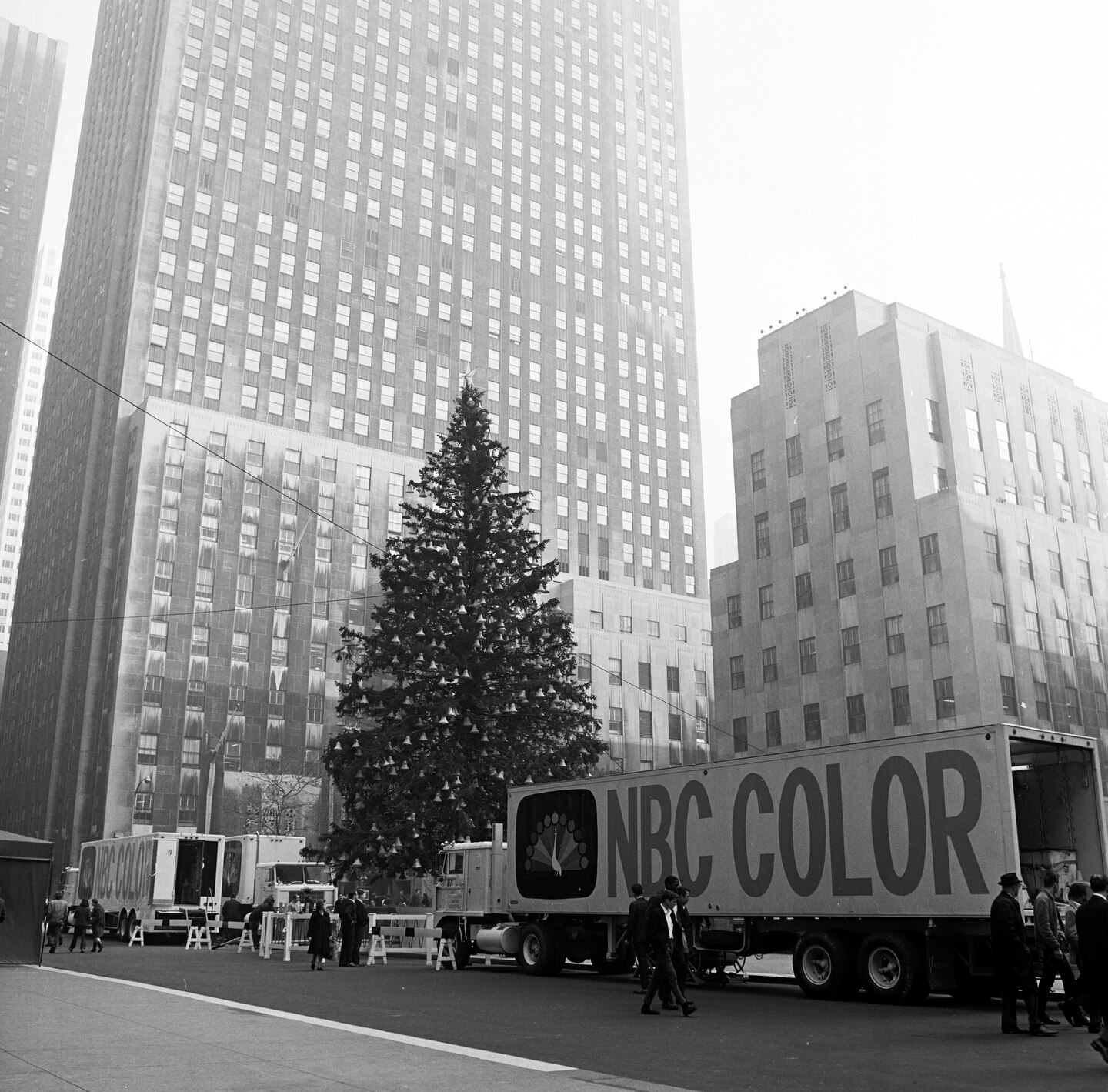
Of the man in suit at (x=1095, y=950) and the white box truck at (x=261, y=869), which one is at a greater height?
the white box truck at (x=261, y=869)

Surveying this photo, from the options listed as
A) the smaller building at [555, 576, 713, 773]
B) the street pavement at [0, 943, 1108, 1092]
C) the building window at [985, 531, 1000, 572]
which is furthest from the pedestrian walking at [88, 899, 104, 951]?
the smaller building at [555, 576, 713, 773]

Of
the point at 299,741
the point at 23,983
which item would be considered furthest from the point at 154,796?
the point at 23,983

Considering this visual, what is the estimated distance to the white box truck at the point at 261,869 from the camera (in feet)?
127

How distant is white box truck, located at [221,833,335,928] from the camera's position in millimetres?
38594

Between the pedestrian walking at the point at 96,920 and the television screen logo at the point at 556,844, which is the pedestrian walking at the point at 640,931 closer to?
the television screen logo at the point at 556,844

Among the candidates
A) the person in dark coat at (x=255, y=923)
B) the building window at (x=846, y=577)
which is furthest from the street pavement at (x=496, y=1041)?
the building window at (x=846, y=577)

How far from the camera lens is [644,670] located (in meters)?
97.1

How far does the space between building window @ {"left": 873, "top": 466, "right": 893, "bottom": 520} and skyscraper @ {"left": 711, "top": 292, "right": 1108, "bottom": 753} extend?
0.11 m

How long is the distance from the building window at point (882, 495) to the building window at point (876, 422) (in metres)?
1.93

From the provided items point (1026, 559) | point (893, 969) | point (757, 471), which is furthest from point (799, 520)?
point (893, 969)

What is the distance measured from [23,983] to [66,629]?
282ft

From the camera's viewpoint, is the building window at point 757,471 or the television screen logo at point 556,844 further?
the building window at point 757,471

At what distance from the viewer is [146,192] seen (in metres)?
97.5

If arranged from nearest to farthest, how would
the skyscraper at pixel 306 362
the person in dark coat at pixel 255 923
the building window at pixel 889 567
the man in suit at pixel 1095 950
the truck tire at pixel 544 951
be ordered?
1. the man in suit at pixel 1095 950
2. the truck tire at pixel 544 951
3. the person in dark coat at pixel 255 923
4. the building window at pixel 889 567
5. the skyscraper at pixel 306 362
